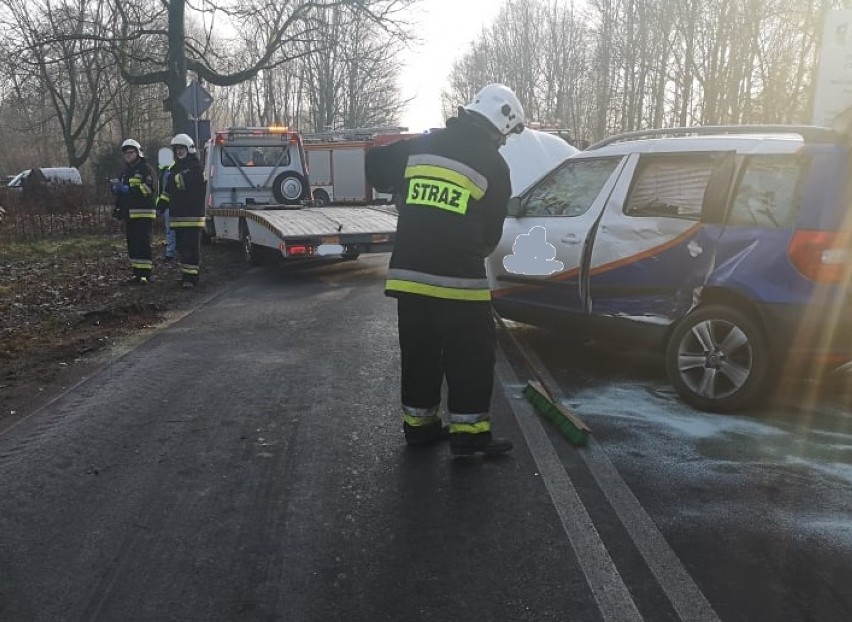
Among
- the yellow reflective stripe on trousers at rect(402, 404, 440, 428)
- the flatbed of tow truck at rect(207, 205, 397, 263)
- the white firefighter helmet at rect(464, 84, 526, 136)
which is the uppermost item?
the white firefighter helmet at rect(464, 84, 526, 136)

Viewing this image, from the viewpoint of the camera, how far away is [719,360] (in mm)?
4871

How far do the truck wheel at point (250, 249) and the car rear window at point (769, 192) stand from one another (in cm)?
939

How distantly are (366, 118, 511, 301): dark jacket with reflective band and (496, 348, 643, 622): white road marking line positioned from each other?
0.95 m

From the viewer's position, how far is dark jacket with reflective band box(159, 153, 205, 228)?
34.1 ft

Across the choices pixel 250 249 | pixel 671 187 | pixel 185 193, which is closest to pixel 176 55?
pixel 250 249

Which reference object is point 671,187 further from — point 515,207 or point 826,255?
point 515,207

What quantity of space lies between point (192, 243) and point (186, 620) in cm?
849

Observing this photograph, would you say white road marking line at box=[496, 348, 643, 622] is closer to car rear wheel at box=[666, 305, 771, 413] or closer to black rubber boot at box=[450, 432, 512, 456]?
black rubber boot at box=[450, 432, 512, 456]

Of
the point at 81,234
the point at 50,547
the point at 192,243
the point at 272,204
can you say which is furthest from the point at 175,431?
the point at 81,234

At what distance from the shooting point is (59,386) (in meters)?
5.76

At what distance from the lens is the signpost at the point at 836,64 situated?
1227 centimetres

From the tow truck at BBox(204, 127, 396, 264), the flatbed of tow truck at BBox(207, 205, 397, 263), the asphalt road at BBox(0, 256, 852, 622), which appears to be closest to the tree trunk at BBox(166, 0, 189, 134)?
the tow truck at BBox(204, 127, 396, 264)

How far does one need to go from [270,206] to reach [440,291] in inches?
396

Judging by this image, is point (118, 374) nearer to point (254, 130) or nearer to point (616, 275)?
point (616, 275)
